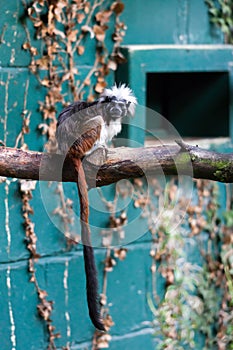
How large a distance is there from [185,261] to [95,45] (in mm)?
1547

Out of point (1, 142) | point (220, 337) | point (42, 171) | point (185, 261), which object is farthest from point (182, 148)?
point (220, 337)

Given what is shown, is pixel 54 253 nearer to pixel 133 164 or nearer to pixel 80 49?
pixel 80 49

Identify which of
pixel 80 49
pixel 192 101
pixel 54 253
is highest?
pixel 80 49

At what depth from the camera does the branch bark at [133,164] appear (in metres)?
3.06

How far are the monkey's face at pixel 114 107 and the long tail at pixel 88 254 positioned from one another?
381mm

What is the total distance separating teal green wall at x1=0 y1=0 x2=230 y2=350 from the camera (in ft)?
13.2

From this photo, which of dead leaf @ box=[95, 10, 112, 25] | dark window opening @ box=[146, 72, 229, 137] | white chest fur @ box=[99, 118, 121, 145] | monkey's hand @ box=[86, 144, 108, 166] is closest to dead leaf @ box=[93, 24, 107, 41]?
dead leaf @ box=[95, 10, 112, 25]

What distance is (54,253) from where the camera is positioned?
13.9 feet

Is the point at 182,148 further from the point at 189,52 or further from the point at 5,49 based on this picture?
the point at 189,52

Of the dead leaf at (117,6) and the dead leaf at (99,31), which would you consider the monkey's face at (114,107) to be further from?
the dead leaf at (117,6)

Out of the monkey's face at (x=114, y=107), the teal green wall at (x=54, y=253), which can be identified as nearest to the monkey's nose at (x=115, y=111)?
the monkey's face at (x=114, y=107)

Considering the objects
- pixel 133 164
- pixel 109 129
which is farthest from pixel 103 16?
pixel 133 164

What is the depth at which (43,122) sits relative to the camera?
415cm

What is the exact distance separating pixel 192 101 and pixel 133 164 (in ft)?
7.42
